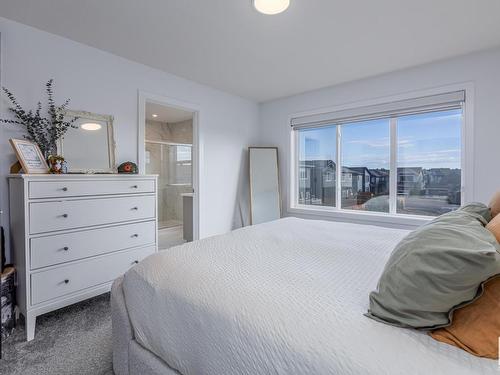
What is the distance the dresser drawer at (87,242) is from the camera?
71.3 inches

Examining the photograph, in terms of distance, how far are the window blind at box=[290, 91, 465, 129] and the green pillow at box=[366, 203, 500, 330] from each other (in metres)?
2.61

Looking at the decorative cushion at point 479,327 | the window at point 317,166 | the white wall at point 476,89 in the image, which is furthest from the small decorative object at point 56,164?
the white wall at point 476,89

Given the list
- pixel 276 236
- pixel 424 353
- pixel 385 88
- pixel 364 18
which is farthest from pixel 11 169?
pixel 385 88

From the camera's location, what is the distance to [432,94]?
283 cm

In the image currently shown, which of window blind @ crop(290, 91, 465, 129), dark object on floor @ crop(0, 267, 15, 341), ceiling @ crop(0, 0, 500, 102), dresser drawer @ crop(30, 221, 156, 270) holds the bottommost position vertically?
dark object on floor @ crop(0, 267, 15, 341)

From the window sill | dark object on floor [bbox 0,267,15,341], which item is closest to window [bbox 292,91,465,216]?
the window sill

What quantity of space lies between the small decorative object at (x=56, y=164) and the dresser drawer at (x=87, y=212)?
337mm

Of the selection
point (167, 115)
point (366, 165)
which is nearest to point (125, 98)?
point (167, 115)

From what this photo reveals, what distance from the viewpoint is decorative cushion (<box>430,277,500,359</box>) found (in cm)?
63

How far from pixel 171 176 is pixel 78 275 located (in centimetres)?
353

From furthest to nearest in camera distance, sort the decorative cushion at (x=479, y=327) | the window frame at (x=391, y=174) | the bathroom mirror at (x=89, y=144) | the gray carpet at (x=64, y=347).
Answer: the window frame at (x=391, y=174) < the bathroom mirror at (x=89, y=144) < the gray carpet at (x=64, y=347) < the decorative cushion at (x=479, y=327)

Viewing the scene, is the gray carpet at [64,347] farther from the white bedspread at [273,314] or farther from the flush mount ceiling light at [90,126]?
the flush mount ceiling light at [90,126]

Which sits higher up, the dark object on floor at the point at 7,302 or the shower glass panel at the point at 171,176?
the shower glass panel at the point at 171,176

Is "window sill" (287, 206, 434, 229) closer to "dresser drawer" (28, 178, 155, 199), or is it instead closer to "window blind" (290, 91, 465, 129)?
"window blind" (290, 91, 465, 129)
